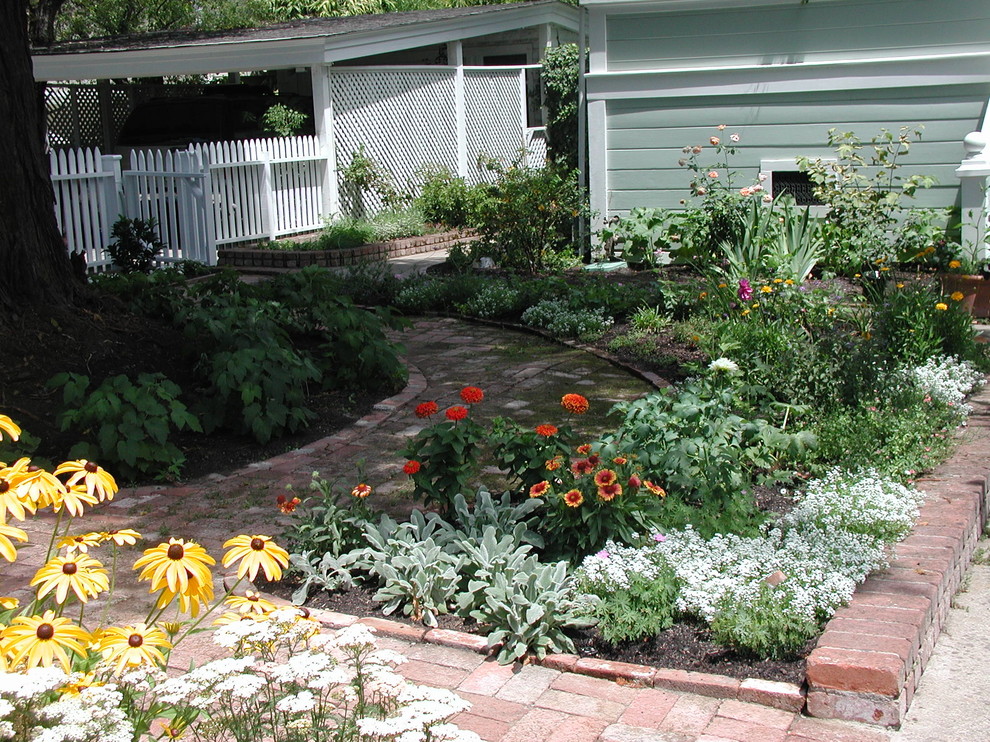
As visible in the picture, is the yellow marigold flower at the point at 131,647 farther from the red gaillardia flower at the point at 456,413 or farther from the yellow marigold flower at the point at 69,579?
the red gaillardia flower at the point at 456,413

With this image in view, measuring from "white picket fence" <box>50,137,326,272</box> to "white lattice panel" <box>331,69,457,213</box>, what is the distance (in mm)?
961

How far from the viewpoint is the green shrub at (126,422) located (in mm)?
5332

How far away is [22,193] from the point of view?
6391mm

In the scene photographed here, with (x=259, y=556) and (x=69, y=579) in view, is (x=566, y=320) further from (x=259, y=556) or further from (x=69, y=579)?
(x=69, y=579)

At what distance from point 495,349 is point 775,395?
2.82 m

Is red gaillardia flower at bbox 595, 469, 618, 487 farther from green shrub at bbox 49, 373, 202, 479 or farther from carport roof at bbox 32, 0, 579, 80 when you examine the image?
carport roof at bbox 32, 0, 579, 80

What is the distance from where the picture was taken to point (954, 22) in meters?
10.1

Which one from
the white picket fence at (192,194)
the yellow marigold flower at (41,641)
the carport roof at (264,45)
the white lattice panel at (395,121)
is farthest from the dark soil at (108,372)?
the white lattice panel at (395,121)

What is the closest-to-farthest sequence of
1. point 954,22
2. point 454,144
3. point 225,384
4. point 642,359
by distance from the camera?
point 225,384, point 642,359, point 954,22, point 454,144

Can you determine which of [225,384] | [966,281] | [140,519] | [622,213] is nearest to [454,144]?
[622,213]

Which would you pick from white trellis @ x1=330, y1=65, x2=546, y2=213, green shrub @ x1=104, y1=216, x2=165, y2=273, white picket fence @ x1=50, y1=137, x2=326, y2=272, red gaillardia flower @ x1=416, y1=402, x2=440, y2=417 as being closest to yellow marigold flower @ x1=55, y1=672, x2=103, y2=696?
red gaillardia flower @ x1=416, y1=402, x2=440, y2=417

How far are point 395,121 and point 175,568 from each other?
1422cm

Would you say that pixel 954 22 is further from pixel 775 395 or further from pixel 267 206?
pixel 267 206

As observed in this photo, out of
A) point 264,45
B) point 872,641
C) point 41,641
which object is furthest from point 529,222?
point 41,641
